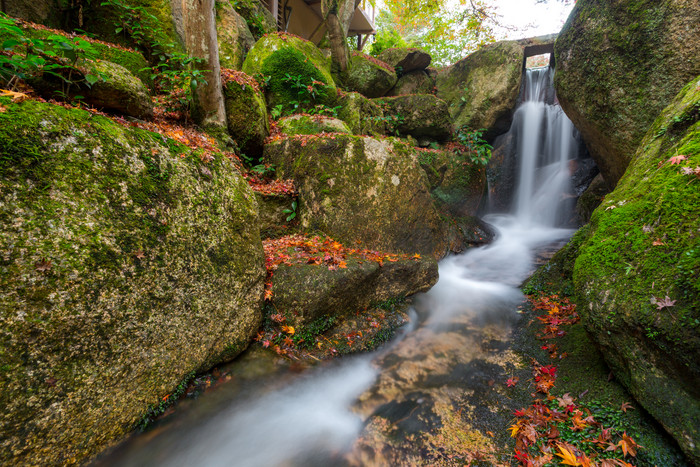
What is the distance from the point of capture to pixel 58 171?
2227 mm

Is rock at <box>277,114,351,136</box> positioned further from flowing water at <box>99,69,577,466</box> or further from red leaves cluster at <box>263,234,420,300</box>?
flowing water at <box>99,69,577,466</box>

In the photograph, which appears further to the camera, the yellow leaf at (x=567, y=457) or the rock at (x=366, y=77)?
the rock at (x=366, y=77)

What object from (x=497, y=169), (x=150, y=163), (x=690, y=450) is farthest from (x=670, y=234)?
(x=497, y=169)

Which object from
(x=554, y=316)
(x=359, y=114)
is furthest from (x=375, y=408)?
(x=359, y=114)

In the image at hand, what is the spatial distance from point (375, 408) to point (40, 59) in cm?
457

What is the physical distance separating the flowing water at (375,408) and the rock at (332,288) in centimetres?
72

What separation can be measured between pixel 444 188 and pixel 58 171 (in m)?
8.65

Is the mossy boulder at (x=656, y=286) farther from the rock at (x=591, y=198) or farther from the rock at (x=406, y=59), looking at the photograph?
the rock at (x=406, y=59)

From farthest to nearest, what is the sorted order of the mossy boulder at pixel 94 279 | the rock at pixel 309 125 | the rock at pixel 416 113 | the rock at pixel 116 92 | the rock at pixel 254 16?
the rock at pixel 254 16 < the rock at pixel 416 113 < the rock at pixel 309 125 < the rock at pixel 116 92 < the mossy boulder at pixel 94 279

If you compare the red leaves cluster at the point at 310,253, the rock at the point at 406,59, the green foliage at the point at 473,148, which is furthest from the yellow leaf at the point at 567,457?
the rock at the point at 406,59

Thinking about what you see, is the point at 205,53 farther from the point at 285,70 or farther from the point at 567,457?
the point at 567,457

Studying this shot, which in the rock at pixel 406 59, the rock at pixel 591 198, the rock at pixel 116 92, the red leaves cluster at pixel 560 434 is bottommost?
the red leaves cluster at pixel 560 434

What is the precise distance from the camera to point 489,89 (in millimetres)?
11078

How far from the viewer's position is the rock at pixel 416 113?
383 inches
